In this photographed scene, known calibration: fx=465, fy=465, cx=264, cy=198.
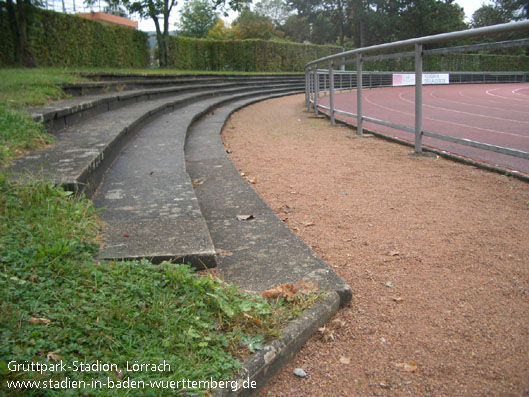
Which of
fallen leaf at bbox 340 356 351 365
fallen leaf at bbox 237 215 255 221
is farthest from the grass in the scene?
fallen leaf at bbox 237 215 255 221

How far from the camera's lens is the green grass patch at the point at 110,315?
158cm

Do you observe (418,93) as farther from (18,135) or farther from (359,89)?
(18,135)

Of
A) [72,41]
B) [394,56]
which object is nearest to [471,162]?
[394,56]

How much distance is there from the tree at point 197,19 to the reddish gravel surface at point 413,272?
69620mm

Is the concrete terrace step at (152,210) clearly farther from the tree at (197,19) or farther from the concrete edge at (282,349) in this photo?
the tree at (197,19)

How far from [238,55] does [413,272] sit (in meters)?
29.2

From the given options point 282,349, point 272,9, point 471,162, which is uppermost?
point 272,9

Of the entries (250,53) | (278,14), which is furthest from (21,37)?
(278,14)

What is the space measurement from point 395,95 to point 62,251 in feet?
26.1

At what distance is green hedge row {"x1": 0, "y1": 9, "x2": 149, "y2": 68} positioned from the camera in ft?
41.1

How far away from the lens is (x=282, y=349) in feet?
6.05

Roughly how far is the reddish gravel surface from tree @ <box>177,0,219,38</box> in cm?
6962

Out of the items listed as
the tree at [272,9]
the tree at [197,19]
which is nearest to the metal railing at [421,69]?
the tree at [197,19]

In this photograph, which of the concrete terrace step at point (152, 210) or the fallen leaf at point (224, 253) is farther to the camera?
the fallen leaf at point (224, 253)
